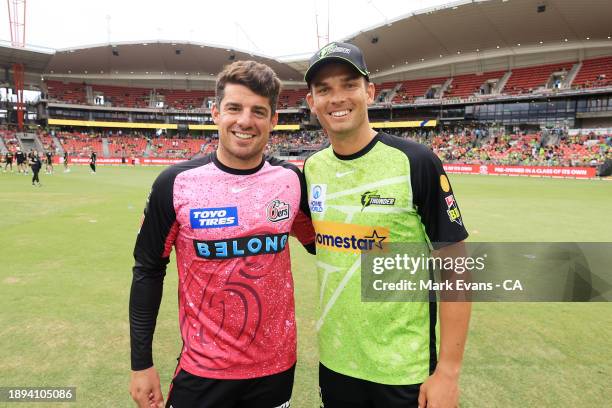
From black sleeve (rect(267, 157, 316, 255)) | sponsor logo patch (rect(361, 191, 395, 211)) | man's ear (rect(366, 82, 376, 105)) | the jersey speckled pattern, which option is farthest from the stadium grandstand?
sponsor logo patch (rect(361, 191, 395, 211))

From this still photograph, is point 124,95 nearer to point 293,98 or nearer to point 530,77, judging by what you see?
point 293,98

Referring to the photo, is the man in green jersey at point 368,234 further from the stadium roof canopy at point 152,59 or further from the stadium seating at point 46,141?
the stadium seating at point 46,141

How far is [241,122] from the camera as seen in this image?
209cm

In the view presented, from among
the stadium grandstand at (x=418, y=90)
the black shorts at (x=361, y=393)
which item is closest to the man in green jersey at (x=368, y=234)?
the black shorts at (x=361, y=393)

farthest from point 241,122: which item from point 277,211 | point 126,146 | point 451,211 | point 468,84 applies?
point 126,146

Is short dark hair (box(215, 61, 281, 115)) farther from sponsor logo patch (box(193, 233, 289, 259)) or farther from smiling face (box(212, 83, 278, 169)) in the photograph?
sponsor logo patch (box(193, 233, 289, 259))

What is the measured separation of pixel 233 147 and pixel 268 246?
0.59 metres

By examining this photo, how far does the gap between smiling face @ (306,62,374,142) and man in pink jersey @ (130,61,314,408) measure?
30 centimetres

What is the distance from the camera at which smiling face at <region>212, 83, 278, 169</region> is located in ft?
6.91

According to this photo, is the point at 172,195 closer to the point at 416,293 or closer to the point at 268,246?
the point at 268,246

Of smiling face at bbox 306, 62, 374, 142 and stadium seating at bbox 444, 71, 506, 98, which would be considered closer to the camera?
smiling face at bbox 306, 62, 374, 142

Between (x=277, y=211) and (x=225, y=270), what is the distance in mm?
443

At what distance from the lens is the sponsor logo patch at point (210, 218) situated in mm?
2100

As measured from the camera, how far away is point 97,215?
1175 centimetres
